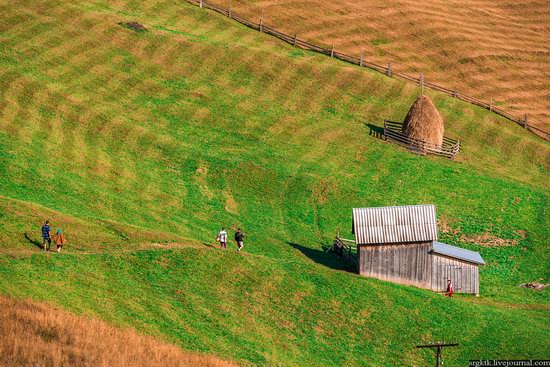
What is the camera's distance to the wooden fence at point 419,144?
288 ft

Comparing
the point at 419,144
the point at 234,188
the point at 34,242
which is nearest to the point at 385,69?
the point at 419,144

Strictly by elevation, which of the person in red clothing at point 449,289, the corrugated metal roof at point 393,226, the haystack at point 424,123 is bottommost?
the person in red clothing at point 449,289

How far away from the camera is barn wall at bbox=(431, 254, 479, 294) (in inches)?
2542

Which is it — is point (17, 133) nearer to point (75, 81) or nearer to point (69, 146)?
point (69, 146)

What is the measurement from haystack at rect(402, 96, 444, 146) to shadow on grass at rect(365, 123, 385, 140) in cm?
248

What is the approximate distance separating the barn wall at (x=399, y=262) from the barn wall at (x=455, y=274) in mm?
464

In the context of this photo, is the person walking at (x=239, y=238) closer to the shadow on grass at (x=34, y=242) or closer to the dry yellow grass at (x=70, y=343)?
the shadow on grass at (x=34, y=242)

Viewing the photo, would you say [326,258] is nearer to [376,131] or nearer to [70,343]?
[376,131]

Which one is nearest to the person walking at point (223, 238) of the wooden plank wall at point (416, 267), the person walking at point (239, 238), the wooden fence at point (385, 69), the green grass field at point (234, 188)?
the person walking at point (239, 238)

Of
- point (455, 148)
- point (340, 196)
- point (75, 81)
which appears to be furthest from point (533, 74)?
point (75, 81)

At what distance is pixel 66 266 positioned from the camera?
54.4m

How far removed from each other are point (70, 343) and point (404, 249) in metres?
25.7

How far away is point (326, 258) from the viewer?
67250 mm

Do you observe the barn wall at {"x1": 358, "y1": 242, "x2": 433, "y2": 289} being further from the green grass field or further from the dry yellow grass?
the dry yellow grass
